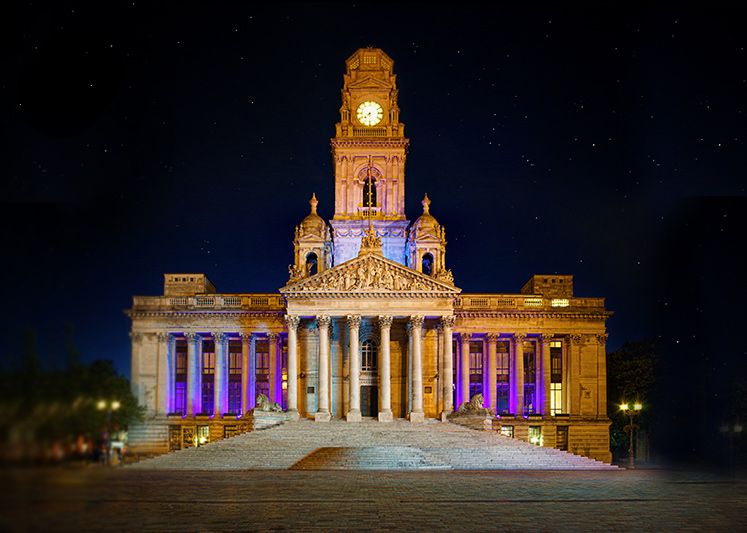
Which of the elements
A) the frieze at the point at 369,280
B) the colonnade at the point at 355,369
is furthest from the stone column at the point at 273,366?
the frieze at the point at 369,280

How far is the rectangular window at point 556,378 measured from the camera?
268 feet

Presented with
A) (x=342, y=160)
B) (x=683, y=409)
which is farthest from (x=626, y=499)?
(x=342, y=160)

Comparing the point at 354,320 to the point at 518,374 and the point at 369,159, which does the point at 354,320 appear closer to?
the point at 369,159

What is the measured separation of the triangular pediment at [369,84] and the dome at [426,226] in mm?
13258

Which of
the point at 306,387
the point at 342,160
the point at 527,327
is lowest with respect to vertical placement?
the point at 306,387

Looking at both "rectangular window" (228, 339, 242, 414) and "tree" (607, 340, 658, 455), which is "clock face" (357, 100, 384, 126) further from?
"tree" (607, 340, 658, 455)

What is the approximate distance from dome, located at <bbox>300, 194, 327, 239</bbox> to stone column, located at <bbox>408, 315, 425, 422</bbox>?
54.1 feet

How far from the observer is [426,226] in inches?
3167

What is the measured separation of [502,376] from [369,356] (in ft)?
55.8

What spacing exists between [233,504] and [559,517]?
10.9 meters

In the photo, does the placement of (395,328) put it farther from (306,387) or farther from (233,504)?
(233,504)

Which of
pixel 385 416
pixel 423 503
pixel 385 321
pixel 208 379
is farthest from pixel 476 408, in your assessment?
pixel 423 503

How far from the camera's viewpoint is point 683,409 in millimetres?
16188

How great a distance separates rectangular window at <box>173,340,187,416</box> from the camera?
3159 inches
